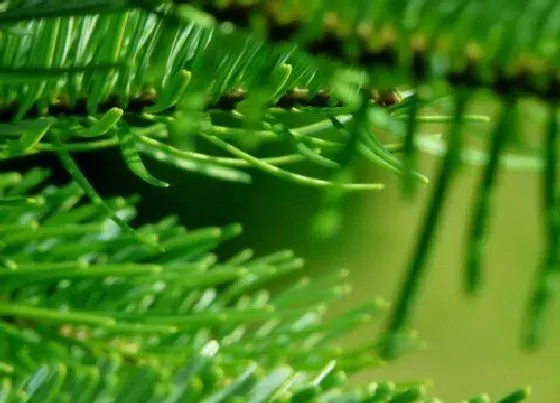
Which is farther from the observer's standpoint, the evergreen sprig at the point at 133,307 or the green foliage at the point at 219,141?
the evergreen sprig at the point at 133,307

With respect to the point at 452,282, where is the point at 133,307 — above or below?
above

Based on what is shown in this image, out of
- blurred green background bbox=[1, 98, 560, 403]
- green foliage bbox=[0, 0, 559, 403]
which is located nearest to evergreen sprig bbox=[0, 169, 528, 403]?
green foliage bbox=[0, 0, 559, 403]

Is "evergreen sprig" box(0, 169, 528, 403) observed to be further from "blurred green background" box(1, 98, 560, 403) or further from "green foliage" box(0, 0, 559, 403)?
"blurred green background" box(1, 98, 560, 403)

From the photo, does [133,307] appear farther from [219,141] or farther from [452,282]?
[452,282]

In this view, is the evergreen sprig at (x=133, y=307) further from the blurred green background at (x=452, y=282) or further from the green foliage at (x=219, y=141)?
the blurred green background at (x=452, y=282)

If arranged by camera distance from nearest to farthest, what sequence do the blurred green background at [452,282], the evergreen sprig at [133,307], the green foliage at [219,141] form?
the green foliage at [219,141] → the evergreen sprig at [133,307] → the blurred green background at [452,282]

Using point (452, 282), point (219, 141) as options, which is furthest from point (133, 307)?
point (452, 282)

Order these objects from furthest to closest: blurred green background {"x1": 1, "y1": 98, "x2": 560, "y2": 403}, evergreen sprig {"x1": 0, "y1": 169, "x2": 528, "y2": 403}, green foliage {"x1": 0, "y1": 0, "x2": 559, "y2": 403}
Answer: blurred green background {"x1": 1, "y1": 98, "x2": 560, "y2": 403}, evergreen sprig {"x1": 0, "y1": 169, "x2": 528, "y2": 403}, green foliage {"x1": 0, "y1": 0, "x2": 559, "y2": 403}

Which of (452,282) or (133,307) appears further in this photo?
(452,282)

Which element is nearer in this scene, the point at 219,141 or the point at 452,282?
the point at 219,141

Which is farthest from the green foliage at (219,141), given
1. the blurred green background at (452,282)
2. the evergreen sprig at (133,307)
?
the blurred green background at (452,282)
